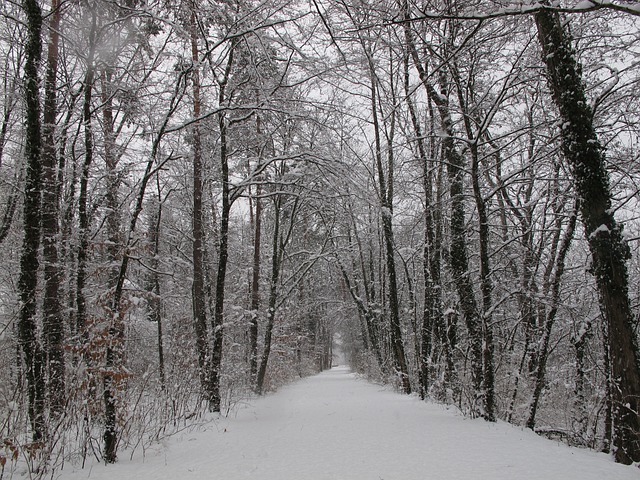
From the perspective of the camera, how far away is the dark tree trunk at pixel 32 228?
4336 millimetres

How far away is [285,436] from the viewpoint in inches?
233

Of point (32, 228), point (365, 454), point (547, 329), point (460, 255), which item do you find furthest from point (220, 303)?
point (547, 329)

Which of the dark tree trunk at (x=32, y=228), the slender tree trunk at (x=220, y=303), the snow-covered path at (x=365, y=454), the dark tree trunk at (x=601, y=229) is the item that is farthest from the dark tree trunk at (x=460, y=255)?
the dark tree trunk at (x=32, y=228)

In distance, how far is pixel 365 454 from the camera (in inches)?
184

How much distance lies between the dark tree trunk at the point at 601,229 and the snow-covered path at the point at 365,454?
1.89 feet

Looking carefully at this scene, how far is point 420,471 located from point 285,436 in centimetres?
259

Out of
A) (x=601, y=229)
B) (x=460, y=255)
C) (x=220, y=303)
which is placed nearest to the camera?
(x=601, y=229)

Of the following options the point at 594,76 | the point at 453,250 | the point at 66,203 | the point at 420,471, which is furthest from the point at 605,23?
the point at 66,203

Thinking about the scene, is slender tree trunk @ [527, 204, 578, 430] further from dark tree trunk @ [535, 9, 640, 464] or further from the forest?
dark tree trunk @ [535, 9, 640, 464]

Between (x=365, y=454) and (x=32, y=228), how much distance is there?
466 centimetres

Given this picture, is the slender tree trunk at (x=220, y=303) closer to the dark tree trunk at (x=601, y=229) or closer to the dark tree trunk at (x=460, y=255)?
the dark tree trunk at (x=460, y=255)

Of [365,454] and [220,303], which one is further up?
[220,303]

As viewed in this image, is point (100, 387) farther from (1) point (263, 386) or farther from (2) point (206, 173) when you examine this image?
(1) point (263, 386)

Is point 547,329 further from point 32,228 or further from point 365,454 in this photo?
point 32,228
